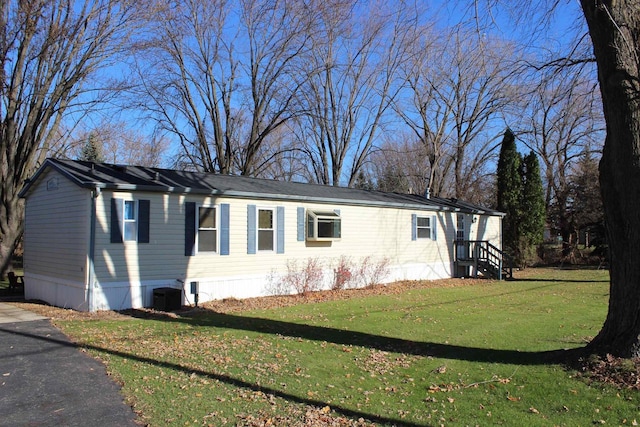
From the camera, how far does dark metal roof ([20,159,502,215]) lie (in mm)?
11521

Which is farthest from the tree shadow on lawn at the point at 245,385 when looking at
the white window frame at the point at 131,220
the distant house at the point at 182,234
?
the white window frame at the point at 131,220

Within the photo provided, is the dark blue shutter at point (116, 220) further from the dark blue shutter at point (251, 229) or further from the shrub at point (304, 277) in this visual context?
the shrub at point (304, 277)

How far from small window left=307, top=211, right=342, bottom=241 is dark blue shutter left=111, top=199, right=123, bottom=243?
579 centimetres

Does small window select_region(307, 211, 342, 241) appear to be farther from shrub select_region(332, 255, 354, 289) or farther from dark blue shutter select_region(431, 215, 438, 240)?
dark blue shutter select_region(431, 215, 438, 240)

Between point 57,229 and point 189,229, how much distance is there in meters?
3.44

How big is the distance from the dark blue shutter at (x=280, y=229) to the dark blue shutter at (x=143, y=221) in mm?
3928

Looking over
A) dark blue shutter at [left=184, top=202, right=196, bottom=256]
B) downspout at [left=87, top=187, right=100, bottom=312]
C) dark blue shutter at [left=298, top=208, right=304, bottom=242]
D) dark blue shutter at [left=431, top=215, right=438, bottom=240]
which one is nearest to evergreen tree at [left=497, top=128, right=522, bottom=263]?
dark blue shutter at [left=431, top=215, right=438, bottom=240]

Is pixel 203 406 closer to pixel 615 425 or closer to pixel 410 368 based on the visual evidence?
pixel 410 368

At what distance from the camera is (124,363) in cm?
652

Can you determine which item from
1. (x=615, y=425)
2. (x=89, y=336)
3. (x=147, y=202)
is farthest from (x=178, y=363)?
(x=147, y=202)

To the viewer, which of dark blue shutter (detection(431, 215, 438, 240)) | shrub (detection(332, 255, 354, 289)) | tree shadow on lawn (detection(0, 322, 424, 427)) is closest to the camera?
tree shadow on lawn (detection(0, 322, 424, 427))

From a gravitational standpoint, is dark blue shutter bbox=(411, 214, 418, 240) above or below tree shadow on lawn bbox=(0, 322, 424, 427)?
above

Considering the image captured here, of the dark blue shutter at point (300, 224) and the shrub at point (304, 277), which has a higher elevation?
the dark blue shutter at point (300, 224)

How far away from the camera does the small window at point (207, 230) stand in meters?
12.8
